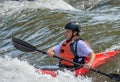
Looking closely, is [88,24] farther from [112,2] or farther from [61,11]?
[112,2]

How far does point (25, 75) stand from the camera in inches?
370

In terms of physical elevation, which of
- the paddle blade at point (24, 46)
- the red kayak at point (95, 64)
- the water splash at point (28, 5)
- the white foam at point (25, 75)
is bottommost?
the water splash at point (28, 5)

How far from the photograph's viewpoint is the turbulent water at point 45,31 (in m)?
9.52

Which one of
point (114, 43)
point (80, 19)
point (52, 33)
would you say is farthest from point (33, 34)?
point (114, 43)

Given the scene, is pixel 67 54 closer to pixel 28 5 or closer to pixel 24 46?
pixel 24 46

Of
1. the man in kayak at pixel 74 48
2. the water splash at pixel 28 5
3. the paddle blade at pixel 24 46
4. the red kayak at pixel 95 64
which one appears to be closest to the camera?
the red kayak at pixel 95 64

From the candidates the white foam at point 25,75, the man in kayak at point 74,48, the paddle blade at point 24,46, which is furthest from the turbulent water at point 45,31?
the man in kayak at point 74,48

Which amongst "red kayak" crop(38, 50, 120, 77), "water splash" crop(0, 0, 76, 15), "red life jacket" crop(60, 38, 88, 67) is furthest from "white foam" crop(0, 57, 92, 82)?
"water splash" crop(0, 0, 76, 15)

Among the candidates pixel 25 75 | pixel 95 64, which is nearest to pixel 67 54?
pixel 95 64

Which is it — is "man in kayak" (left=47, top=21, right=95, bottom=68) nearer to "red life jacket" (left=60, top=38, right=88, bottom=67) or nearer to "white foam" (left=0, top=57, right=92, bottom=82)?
"red life jacket" (left=60, top=38, right=88, bottom=67)

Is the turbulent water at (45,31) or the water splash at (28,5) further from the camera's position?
the water splash at (28,5)

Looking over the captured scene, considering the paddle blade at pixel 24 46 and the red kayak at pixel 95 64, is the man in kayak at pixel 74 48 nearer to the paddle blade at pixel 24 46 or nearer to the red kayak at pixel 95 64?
the red kayak at pixel 95 64

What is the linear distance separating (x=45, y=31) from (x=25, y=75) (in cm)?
549

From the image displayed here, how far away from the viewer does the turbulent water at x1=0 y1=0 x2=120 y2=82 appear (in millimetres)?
9523
